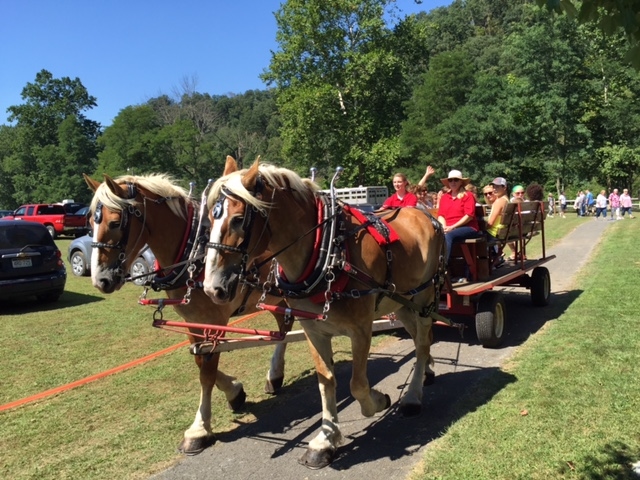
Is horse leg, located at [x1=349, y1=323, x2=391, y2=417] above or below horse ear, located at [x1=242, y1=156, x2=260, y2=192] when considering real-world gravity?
below

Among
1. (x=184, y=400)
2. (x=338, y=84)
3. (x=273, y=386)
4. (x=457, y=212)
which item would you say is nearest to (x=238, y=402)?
(x=273, y=386)

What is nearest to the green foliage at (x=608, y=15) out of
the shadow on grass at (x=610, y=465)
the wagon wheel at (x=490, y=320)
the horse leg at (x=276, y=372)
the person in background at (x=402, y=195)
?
the shadow on grass at (x=610, y=465)

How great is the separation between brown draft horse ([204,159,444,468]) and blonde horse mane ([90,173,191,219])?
42.6 inches

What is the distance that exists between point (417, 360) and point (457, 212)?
2.68 m

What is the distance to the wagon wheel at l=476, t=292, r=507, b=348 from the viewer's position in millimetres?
6098

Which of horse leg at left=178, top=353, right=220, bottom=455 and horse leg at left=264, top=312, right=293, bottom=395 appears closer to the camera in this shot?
horse leg at left=178, top=353, right=220, bottom=455

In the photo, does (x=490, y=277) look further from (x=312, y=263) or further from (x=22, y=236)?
(x=22, y=236)

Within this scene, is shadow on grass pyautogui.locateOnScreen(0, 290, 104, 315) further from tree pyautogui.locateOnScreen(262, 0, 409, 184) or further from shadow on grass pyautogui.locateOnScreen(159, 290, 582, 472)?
tree pyautogui.locateOnScreen(262, 0, 409, 184)

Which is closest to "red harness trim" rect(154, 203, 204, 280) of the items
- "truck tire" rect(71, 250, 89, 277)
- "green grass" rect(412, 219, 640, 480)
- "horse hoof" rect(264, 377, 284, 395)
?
"horse hoof" rect(264, 377, 284, 395)

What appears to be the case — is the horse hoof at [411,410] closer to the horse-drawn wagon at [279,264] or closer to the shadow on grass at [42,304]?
the horse-drawn wagon at [279,264]

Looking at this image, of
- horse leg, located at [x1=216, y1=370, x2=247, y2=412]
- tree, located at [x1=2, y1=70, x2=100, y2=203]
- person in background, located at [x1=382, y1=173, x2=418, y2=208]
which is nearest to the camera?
horse leg, located at [x1=216, y1=370, x2=247, y2=412]

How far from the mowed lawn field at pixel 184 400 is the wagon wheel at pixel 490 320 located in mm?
378

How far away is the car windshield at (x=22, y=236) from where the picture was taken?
10012 millimetres

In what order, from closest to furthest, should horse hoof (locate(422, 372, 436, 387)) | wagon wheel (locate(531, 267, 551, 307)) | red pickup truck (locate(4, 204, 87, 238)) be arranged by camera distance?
1. horse hoof (locate(422, 372, 436, 387))
2. wagon wheel (locate(531, 267, 551, 307))
3. red pickup truck (locate(4, 204, 87, 238))
